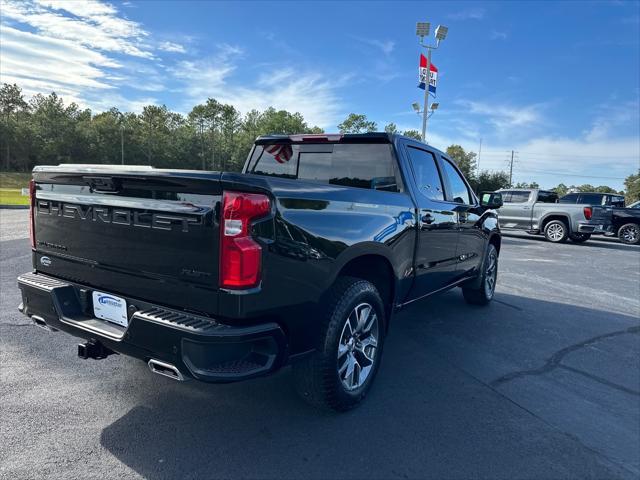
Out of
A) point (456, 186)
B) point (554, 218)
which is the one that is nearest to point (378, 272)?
point (456, 186)

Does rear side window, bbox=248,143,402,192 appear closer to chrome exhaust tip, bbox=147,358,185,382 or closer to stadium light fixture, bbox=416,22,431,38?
chrome exhaust tip, bbox=147,358,185,382

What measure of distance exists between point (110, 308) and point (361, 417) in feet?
5.66

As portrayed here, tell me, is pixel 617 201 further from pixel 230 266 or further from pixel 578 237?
pixel 230 266

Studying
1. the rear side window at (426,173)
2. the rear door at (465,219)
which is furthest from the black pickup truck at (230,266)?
the rear door at (465,219)

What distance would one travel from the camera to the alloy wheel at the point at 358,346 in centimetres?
289

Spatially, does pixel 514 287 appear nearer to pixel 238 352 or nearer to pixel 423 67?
pixel 238 352

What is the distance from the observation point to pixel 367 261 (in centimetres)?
A: 322

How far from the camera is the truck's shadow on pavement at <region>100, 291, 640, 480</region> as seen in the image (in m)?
2.39

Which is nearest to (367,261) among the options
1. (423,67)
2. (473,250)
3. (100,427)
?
(100,427)

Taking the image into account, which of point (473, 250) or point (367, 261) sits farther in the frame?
point (473, 250)

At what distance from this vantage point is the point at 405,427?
2797 mm

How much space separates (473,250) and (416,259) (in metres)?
1.75

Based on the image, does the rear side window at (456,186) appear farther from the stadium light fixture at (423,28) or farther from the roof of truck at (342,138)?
the stadium light fixture at (423,28)

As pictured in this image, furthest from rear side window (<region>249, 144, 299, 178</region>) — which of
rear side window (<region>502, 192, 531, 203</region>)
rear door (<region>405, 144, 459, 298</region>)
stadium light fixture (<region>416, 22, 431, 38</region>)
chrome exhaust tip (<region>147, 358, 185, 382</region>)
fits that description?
stadium light fixture (<region>416, 22, 431, 38</region>)
